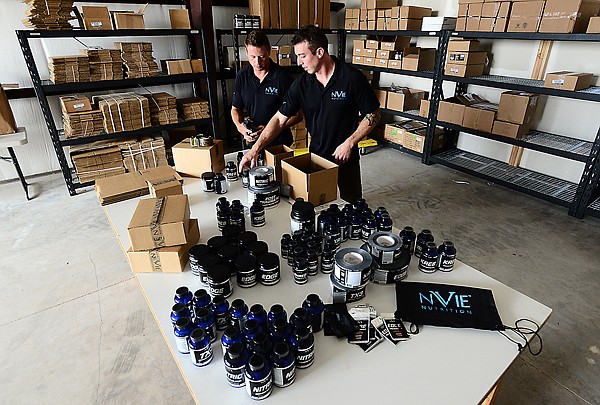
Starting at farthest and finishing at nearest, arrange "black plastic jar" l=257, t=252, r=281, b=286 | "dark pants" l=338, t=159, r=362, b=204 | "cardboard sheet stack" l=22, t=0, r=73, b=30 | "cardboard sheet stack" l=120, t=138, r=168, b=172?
1. "cardboard sheet stack" l=120, t=138, r=168, b=172
2. "cardboard sheet stack" l=22, t=0, r=73, b=30
3. "dark pants" l=338, t=159, r=362, b=204
4. "black plastic jar" l=257, t=252, r=281, b=286

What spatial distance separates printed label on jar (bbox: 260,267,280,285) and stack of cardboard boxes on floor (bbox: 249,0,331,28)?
12.0ft

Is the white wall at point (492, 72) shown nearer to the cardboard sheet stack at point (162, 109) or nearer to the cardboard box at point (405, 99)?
the cardboard box at point (405, 99)

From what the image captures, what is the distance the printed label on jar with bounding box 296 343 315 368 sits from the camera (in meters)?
0.89

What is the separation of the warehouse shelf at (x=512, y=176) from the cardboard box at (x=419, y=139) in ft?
0.43

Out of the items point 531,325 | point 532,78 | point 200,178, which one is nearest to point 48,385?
point 200,178

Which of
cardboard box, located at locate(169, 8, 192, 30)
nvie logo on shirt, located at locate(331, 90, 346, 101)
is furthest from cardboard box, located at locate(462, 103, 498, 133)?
cardboard box, located at locate(169, 8, 192, 30)

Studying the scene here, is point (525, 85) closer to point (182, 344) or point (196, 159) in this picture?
point (196, 159)

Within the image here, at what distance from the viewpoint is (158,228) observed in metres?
1.24

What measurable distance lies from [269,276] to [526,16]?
3.18 m

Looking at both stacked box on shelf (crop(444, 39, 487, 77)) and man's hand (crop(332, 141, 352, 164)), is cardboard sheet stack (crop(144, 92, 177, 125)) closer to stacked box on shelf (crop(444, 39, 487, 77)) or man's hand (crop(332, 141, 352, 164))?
man's hand (crop(332, 141, 352, 164))

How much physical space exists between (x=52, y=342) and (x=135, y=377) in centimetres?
56

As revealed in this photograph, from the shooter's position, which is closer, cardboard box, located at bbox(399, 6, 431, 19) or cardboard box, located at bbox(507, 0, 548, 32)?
cardboard box, located at bbox(507, 0, 548, 32)

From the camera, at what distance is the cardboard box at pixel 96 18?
3.12 m

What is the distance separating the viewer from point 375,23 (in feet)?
13.9
